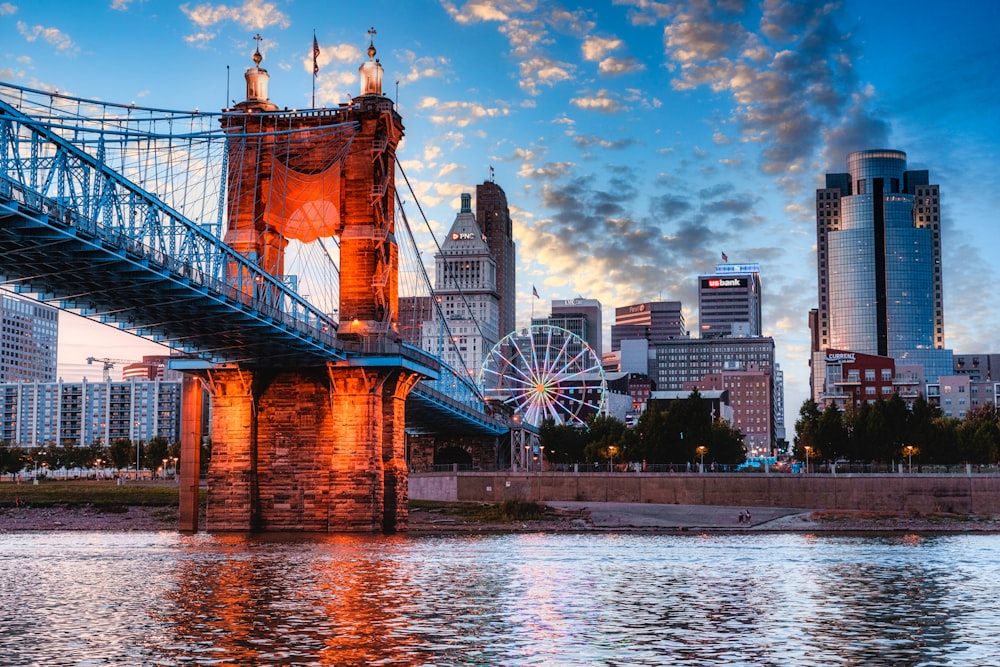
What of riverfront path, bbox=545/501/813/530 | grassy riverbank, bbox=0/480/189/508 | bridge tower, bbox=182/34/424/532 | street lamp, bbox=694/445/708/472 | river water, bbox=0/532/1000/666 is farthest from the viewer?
street lamp, bbox=694/445/708/472

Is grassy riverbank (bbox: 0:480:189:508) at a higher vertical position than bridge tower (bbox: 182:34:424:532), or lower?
lower

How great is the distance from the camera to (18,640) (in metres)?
29.8

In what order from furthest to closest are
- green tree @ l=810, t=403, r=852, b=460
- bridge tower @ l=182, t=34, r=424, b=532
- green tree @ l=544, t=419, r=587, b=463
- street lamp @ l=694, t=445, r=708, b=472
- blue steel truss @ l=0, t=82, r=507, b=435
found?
green tree @ l=544, t=419, r=587, b=463
street lamp @ l=694, t=445, r=708, b=472
green tree @ l=810, t=403, r=852, b=460
bridge tower @ l=182, t=34, r=424, b=532
blue steel truss @ l=0, t=82, r=507, b=435

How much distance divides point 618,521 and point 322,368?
93.6 ft

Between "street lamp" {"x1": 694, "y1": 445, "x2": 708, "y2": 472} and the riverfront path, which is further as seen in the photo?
"street lamp" {"x1": 694, "y1": 445, "x2": 708, "y2": 472}

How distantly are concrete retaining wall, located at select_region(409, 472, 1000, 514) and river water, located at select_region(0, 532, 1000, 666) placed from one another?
34.0 meters

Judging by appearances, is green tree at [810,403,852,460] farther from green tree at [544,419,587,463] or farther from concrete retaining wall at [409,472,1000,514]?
green tree at [544,419,587,463]

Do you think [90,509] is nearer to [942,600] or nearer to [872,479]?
[872,479]

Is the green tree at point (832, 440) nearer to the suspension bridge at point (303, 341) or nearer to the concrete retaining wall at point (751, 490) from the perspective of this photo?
the concrete retaining wall at point (751, 490)

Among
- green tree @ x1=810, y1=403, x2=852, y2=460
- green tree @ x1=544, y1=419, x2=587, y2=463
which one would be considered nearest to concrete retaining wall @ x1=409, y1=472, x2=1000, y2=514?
green tree @ x1=810, y1=403, x2=852, y2=460

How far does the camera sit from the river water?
92.3ft

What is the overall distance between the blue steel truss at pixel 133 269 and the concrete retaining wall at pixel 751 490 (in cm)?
3210

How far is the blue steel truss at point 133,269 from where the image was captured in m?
48.3

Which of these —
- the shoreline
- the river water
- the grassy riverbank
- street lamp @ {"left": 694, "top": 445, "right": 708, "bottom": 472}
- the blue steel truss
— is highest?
the blue steel truss
